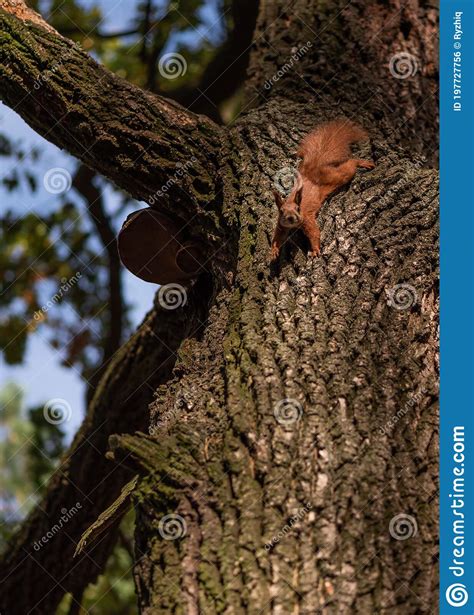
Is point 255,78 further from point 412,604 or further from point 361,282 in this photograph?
point 412,604

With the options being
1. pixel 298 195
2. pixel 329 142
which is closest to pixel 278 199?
pixel 298 195

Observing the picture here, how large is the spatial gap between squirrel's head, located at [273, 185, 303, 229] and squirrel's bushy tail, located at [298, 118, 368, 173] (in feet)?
0.45

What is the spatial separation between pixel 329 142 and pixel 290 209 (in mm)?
450

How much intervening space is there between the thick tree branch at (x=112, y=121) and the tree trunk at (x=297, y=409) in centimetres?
4

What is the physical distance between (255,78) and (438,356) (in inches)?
76.1

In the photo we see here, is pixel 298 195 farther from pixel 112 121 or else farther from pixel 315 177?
pixel 112 121

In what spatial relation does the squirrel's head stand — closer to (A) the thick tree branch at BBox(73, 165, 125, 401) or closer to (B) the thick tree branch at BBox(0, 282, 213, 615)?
(B) the thick tree branch at BBox(0, 282, 213, 615)

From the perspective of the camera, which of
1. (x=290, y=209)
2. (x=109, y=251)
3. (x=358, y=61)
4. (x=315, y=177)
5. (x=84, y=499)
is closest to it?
(x=290, y=209)

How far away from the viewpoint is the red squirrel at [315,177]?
258 centimetres

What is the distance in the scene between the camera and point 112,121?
2.99m

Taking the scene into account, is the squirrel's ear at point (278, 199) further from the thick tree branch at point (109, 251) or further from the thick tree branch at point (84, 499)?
the thick tree branch at point (109, 251)

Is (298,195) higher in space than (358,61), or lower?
lower

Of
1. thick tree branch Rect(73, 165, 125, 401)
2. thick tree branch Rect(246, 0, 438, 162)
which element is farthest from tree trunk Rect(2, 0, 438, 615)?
thick tree branch Rect(73, 165, 125, 401)

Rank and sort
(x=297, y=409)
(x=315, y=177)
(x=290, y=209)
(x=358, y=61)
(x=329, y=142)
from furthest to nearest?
(x=358, y=61) → (x=329, y=142) → (x=315, y=177) → (x=290, y=209) → (x=297, y=409)
